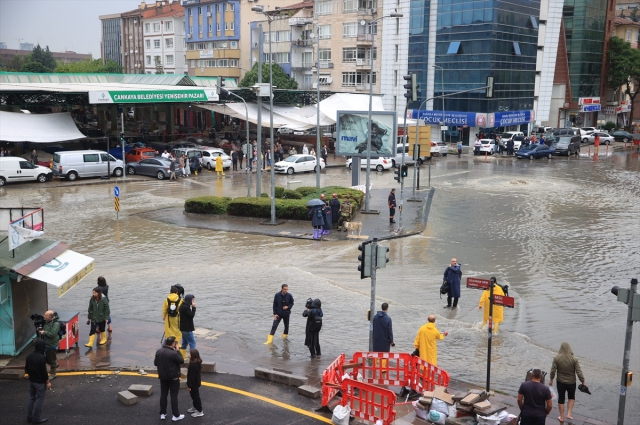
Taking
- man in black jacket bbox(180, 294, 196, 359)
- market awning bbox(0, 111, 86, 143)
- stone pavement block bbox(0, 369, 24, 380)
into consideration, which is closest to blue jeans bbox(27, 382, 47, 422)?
stone pavement block bbox(0, 369, 24, 380)

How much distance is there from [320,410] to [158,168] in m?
31.6

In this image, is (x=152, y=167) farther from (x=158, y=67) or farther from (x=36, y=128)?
(x=158, y=67)

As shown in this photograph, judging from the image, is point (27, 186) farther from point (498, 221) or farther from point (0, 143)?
point (498, 221)

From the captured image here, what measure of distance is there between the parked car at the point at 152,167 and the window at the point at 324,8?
133 ft

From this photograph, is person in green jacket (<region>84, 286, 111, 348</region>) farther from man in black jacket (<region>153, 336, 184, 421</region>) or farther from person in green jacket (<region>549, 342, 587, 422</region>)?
person in green jacket (<region>549, 342, 587, 422</region>)

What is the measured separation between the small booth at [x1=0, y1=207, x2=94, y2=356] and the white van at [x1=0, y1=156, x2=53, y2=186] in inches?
952

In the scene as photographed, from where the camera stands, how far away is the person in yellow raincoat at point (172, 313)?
1255 centimetres

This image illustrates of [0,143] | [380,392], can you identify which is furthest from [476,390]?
[0,143]

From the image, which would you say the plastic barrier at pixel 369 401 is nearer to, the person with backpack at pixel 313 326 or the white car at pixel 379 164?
the person with backpack at pixel 313 326

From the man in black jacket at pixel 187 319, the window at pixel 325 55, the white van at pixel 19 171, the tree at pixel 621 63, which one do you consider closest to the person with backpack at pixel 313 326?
the man in black jacket at pixel 187 319

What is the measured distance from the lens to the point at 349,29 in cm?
7350

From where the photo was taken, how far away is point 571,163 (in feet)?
163

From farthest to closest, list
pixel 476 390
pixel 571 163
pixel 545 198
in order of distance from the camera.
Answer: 1. pixel 571 163
2. pixel 545 198
3. pixel 476 390

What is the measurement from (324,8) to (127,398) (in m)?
70.4
